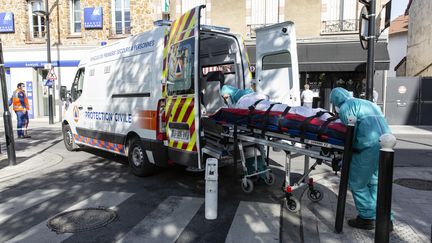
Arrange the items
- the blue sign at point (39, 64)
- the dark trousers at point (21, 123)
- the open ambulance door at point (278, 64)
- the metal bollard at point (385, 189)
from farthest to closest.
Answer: the blue sign at point (39, 64), the dark trousers at point (21, 123), the open ambulance door at point (278, 64), the metal bollard at point (385, 189)

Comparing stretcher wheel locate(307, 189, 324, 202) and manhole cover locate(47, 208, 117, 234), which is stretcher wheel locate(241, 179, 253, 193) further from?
manhole cover locate(47, 208, 117, 234)

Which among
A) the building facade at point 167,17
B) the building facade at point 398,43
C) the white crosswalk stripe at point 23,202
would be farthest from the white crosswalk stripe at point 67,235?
the building facade at point 398,43

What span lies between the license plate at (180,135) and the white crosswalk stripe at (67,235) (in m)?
1.15

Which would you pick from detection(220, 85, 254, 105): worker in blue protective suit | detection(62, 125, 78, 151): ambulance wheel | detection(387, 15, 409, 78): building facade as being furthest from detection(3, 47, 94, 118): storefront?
detection(387, 15, 409, 78): building facade

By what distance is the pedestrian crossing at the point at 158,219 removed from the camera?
3994 mm

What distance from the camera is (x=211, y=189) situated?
440 cm

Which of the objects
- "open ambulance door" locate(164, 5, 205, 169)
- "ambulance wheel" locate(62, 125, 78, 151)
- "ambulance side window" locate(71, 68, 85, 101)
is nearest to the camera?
"open ambulance door" locate(164, 5, 205, 169)

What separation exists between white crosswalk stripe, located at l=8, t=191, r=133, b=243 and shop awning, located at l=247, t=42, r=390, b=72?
12.7m

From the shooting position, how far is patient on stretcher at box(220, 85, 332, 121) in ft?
14.4

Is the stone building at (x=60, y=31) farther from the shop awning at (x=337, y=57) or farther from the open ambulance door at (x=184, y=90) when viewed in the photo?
the open ambulance door at (x=184, y=90)

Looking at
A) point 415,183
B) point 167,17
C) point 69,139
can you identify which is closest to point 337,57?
point 167,17

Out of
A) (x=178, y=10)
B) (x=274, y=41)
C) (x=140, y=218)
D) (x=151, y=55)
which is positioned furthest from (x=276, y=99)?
(x=178, y=10)

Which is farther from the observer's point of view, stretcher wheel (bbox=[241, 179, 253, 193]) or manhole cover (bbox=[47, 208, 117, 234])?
stretcher wheel (bbox=[241, 179, 253, 193])

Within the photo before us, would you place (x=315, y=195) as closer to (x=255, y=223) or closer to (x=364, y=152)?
(x=255, y=223)
